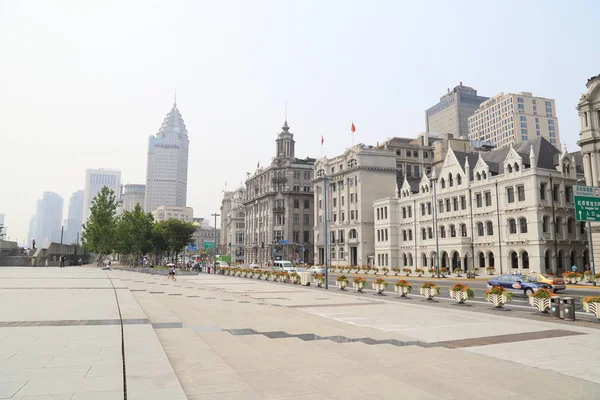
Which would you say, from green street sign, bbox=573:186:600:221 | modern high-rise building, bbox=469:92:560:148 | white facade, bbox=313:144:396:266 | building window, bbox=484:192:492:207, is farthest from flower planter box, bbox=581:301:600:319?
modern high-rise building, bbox=469:92:560:148

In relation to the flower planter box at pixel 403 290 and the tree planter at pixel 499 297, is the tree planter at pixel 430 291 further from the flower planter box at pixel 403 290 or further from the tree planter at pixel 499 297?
the tree planter at pixel 499 297

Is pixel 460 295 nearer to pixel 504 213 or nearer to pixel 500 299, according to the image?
pixel 500 299

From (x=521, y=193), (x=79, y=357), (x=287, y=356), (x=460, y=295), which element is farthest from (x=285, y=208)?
(x=79, y=357)

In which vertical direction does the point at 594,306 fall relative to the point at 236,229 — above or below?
below

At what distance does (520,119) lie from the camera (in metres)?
167

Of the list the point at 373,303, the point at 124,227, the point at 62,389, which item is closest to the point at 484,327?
the point at 373,303

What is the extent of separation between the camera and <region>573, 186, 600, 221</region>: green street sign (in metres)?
26.4

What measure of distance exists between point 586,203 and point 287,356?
25.2 m

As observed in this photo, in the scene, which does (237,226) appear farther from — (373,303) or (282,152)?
(373,303)

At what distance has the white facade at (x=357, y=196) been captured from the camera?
82.8 meters

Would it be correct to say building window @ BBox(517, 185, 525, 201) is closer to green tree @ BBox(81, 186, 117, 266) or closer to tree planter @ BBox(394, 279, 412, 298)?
tree planter @ BBox(394, 279, 412, 298)

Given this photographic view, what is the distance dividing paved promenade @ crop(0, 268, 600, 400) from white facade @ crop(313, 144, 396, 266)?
65571 millimetres

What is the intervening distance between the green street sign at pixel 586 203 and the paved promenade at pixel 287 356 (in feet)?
44.6

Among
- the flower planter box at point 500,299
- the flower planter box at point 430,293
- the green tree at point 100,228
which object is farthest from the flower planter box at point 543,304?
the green tree at point 100,228
